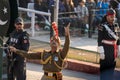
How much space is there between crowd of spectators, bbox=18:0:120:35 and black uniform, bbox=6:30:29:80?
21.9ft

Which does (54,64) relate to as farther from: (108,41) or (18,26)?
(108,41)

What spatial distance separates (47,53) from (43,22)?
9.06 metres

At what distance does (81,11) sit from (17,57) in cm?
811

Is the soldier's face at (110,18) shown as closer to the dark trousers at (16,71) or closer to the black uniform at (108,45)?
the black uniform at (108,45)

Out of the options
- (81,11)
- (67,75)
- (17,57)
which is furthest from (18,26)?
(81,11)

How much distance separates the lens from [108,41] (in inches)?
382

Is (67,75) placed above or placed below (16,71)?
below

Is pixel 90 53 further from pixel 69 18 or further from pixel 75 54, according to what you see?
pixel 69 18

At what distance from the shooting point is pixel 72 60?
1220cm

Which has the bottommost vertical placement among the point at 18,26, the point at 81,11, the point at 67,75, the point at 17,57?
the point at 67,75

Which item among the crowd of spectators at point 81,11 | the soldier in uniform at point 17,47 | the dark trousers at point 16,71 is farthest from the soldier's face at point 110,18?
the crowd of spectators at point 81,11

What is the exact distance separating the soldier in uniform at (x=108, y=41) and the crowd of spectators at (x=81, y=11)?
623cm

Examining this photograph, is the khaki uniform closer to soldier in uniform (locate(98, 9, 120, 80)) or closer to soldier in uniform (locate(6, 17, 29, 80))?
soldier in uniform (locate(6, 17, 29, 80))

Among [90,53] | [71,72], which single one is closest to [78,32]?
[90,53]
